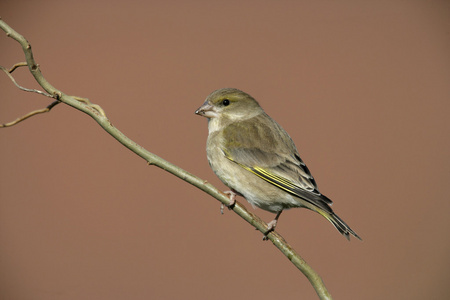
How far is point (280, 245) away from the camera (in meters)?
1.61

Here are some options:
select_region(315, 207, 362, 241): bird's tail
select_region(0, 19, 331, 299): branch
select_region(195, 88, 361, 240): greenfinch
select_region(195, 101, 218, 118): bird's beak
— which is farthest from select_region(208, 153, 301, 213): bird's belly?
select_region(0, 19, 331, 299): branch

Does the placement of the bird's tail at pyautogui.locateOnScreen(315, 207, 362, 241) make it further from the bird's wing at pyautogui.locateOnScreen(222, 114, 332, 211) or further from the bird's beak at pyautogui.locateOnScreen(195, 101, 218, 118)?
the bird's beak at pyautogui.locateOnScreen(195, 101, 218, 118)

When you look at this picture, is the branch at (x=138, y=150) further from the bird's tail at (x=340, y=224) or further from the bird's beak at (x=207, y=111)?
the bird's beak at (x=207, y=111)

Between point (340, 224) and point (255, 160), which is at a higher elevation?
point (255, 160)

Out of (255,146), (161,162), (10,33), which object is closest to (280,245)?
(161,162)

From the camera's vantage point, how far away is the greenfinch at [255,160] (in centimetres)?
287

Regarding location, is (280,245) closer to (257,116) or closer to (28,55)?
(28,55)

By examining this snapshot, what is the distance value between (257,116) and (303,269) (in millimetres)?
2104

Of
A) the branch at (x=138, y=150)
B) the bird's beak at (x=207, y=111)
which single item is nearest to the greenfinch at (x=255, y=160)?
the bird's beak at (x=207, y=111)

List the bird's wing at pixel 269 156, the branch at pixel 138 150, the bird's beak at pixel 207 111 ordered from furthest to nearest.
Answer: the bird's beak at pixel 207 111 < the bird's wing at pixel 269 156 < the branch at pixel 138 150

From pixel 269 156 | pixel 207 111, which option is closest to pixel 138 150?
pixel 269 156

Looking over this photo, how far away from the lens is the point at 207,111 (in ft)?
10.9

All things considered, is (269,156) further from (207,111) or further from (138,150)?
(138,150)

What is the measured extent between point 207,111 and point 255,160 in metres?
0.58
